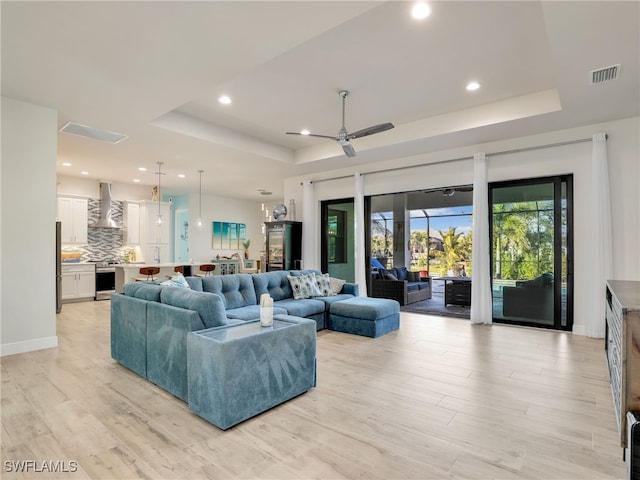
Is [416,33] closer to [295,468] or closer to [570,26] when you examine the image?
[570,26]

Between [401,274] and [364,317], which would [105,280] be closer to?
[364,317]

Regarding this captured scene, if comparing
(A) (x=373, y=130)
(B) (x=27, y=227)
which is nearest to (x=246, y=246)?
(B) (x=27, y=227)

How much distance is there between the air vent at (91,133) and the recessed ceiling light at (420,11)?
4.49 metres

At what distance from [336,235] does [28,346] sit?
18.3 feet

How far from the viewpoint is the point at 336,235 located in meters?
7.93

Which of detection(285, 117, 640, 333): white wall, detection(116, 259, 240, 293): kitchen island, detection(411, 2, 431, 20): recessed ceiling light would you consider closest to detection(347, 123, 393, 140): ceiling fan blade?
detection(411, 2, 431, 20): recessed ceiling light

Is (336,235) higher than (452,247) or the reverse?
higher

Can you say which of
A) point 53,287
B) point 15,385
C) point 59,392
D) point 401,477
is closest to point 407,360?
point 401,477

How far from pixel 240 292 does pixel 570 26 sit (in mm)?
4272

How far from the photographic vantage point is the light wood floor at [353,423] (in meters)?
1.93

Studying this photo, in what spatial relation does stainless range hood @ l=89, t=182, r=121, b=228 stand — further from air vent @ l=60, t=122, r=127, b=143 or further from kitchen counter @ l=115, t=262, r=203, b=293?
air vent @ l=60, t=122, r=127, b=143

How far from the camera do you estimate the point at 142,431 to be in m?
2.28

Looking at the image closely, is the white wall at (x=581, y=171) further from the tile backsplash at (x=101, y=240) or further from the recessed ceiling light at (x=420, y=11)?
the tile backsplash at (x=101, y=240)

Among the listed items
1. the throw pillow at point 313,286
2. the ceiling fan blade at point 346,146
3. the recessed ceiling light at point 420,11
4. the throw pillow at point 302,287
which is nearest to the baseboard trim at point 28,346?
the throw pillow at point 302,287
